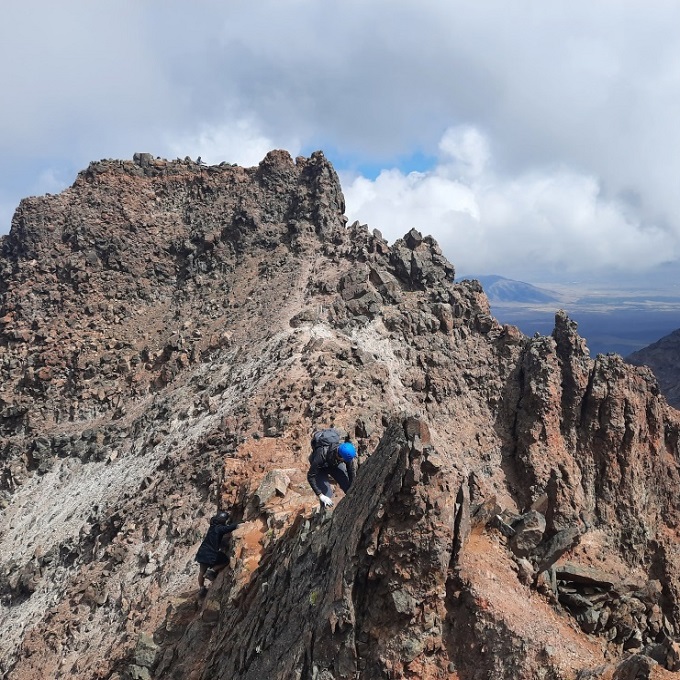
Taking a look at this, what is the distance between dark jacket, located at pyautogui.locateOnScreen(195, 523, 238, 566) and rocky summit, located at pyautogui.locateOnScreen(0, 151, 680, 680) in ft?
2.12

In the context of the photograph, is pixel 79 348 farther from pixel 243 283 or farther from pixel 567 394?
pixel 567 394

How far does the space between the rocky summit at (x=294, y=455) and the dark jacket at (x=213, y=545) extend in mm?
647

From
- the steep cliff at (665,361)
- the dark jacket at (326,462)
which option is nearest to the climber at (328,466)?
the dark jacket at (326,462)

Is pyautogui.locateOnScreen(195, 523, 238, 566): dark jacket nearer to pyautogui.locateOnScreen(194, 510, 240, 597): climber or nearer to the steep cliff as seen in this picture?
pyautogui.locateOnScreen(194, 510, 240, 597): climber

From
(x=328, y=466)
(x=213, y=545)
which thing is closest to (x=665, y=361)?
(x=328, y=466)

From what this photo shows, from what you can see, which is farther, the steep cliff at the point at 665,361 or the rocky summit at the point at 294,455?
the steep cliff at the point at 665,361

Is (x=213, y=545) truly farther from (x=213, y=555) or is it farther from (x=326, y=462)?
(x=326, y=462)

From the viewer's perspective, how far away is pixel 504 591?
386 inches

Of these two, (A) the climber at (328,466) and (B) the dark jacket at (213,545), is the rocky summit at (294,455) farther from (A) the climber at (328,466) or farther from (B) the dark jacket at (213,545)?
(A) the climber at (328,466)

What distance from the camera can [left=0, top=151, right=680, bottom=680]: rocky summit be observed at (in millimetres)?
10055

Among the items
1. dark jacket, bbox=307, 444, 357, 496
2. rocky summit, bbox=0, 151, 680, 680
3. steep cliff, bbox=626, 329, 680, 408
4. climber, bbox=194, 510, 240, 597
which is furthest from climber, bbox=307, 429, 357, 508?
steep cliff, bbox=626, 329, 680, 408

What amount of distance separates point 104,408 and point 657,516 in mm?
42981

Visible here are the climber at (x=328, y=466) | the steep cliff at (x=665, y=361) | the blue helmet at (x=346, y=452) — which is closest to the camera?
the blue helmet at (x=346, y=452)

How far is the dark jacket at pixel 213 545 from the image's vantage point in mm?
16094
